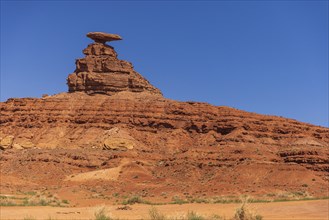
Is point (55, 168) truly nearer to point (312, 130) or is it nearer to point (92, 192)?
point (92, 192)

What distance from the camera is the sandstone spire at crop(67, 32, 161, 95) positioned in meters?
77.1

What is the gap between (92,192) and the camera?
46.0 metres

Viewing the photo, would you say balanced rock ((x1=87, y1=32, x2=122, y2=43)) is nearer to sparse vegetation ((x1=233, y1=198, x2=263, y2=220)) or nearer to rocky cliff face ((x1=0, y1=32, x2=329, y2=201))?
rocky cliff face ((x1=0, y1=32, x2=329, y2=201))

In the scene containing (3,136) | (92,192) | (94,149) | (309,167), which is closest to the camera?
(92,192)

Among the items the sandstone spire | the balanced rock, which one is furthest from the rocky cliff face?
the balanced rock

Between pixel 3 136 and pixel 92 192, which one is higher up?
pixel 3 136

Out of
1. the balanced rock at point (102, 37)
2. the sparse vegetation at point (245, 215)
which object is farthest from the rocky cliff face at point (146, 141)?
the sparse vegetation at point (245, 215)

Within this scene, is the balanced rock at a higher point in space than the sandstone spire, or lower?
higher

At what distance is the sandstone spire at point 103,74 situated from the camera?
7706 cm

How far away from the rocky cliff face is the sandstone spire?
6.2 inches

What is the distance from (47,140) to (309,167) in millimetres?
32090

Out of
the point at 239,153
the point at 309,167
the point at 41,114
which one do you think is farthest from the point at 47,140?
the point at 309,167

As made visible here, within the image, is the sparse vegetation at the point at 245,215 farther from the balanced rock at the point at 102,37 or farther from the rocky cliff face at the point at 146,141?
the balanced rock at the point at 102,37

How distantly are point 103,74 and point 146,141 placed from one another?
17.1m
